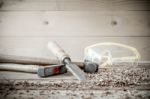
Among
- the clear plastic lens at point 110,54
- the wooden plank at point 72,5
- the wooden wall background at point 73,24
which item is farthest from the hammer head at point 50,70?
the wooden plank at point 72,5

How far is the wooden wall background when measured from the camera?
3.81 feet

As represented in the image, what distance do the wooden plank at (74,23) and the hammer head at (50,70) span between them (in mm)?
318

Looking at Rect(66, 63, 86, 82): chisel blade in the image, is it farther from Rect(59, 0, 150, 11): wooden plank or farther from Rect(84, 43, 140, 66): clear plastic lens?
Rect(59, 0, 150, 11): wooden plank

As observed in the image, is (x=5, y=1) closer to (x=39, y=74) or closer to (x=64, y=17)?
(x=64, y=17)

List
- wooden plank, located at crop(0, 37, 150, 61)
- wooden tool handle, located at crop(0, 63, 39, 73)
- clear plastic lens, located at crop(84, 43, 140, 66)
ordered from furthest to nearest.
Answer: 1. wooden plank, located at crop(0, 37, 150, 61)
2. clear plastic lens, located at crop(84, 43, 140, 66)
3. wooden tool handle, located at crop(0, 63, 39, 73)

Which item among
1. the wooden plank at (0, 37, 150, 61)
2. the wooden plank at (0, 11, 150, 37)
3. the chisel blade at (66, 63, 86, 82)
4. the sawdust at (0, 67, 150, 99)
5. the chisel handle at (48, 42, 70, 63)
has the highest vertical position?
the wooden plank at (0, 11, 150, 37)

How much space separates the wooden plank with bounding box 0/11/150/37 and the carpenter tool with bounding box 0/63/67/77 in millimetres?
290

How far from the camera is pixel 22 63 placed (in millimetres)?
947

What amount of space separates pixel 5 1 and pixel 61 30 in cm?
25

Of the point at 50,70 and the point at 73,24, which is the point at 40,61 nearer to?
the point at 50,70

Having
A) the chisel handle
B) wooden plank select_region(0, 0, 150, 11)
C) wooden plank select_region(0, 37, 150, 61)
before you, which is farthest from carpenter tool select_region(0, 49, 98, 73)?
wooden plank select_region(0, 0, 150, 11)

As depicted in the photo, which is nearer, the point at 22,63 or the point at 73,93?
the point at 73,93

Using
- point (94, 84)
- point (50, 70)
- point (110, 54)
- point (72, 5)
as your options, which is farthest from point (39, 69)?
point (72, 5)

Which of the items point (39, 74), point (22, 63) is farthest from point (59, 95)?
point (22, 63)
